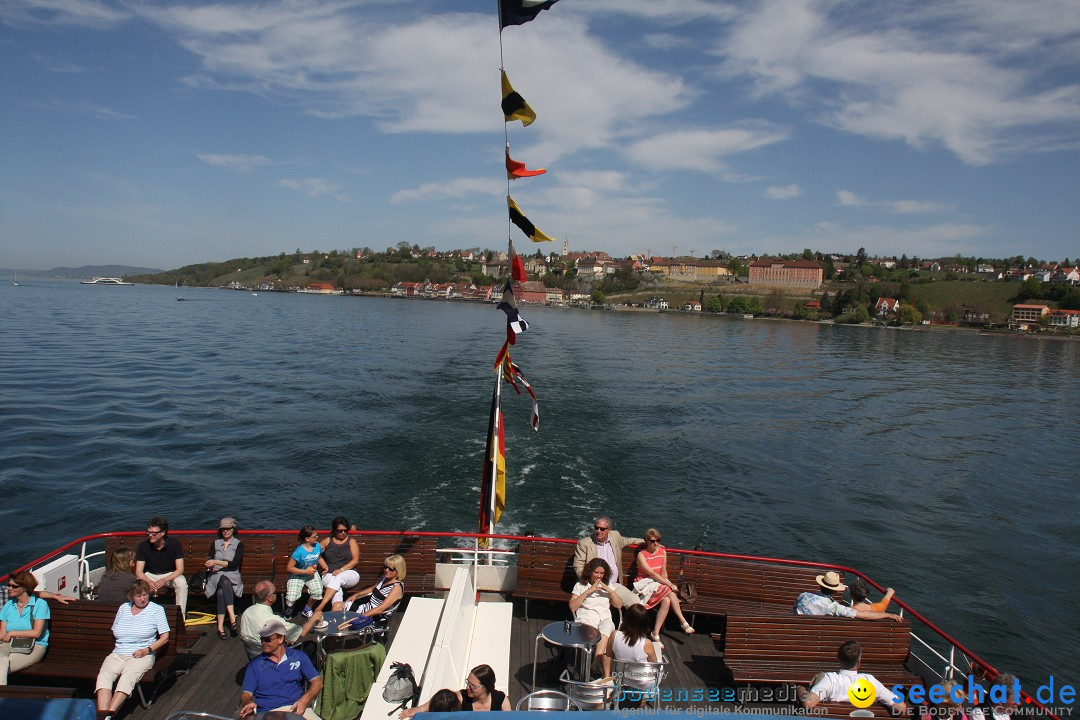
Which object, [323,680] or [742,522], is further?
[742,522]

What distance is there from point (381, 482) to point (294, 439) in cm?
640

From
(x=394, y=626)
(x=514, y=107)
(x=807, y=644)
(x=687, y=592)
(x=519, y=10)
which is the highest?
(x=519, y=10)

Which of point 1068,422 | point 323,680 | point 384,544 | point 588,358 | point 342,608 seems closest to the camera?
point 323,680

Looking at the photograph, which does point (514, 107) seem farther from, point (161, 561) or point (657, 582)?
point (161, 561)

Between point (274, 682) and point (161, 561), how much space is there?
261 cm

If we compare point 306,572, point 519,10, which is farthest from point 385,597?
point 519,10

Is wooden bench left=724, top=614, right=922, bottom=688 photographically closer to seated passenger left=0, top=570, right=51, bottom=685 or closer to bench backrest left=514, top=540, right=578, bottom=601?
bench backrest left=514, top=540, right=578, bottom=601

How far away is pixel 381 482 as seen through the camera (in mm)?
17531

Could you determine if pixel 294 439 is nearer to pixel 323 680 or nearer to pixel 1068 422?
pixel 323 680

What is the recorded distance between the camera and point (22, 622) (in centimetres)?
537

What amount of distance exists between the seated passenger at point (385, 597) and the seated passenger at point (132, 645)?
1704 millimetres

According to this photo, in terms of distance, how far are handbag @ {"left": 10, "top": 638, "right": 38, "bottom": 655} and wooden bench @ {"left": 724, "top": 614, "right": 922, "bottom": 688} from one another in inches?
237

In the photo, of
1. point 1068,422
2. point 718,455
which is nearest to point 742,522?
point 718,455

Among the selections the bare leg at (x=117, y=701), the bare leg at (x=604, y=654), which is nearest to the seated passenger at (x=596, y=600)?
the bare leg at (x=604, y=654)
